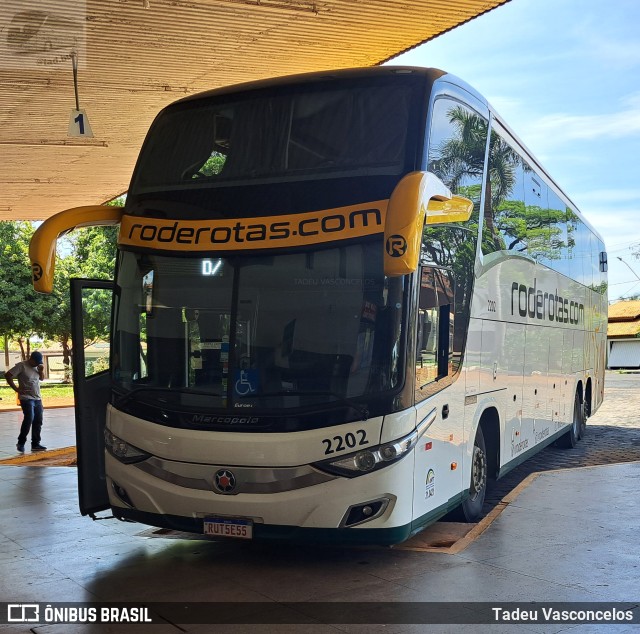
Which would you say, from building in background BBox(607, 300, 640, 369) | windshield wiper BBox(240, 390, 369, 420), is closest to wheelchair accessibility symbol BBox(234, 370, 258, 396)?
windshield wiper BBox(240, 390, 369, 420)

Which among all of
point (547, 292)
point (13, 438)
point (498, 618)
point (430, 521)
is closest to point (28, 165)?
point (13, 438)

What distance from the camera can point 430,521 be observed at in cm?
699

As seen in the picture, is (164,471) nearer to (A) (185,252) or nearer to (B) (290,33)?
(A) (185,252)

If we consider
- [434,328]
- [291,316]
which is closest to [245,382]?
[291,316]

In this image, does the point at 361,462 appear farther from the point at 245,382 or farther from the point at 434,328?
the point at 434,328

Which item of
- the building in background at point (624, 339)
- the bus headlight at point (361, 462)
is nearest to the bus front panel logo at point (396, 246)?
the bus headlight at point (361, 462)

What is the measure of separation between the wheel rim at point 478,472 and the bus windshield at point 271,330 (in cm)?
263

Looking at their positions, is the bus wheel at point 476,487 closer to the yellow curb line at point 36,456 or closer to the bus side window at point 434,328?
the bus side window at point 434,328

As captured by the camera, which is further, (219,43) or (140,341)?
(219,43)

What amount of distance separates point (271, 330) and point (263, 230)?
31.4 inches

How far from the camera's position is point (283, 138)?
274 inches

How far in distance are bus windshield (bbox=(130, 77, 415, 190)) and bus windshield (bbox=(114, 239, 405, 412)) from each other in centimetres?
74

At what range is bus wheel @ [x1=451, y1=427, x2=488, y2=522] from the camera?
27.7 ft

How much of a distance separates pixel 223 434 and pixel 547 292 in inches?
262
